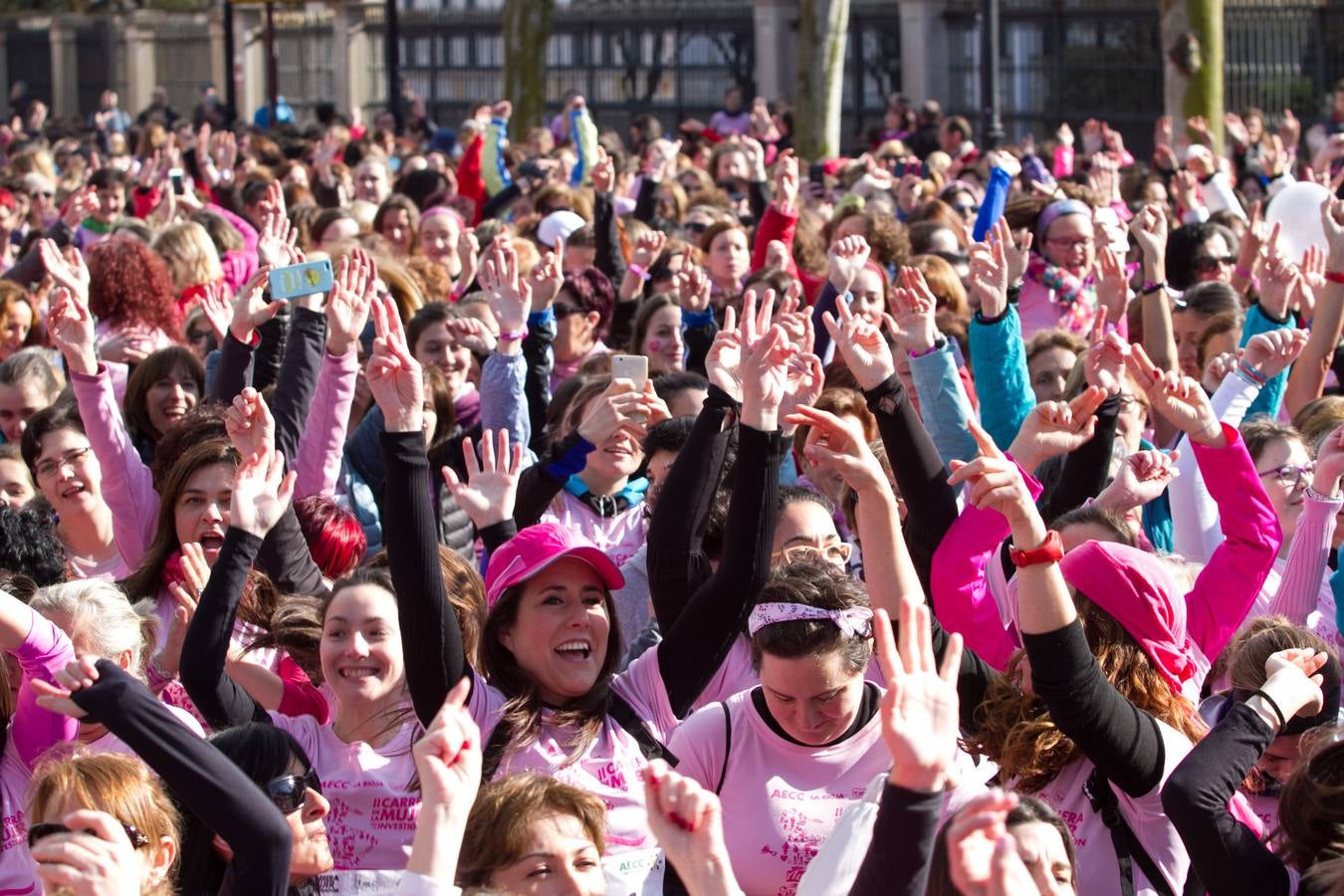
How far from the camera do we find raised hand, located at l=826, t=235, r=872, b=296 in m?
7.26

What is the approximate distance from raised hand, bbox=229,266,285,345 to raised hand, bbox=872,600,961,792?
144 inches

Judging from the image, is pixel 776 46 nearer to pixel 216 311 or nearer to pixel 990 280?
pixel 216 311

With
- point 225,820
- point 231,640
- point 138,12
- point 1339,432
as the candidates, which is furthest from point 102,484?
point 138,12

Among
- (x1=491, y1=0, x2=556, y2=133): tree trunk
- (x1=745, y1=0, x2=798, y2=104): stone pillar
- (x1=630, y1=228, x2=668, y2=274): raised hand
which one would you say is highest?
(x1=745, y1=0, x2=798, y2=104): stone pillar

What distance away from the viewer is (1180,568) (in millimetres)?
4742

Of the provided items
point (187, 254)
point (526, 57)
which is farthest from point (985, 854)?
point (526, 57)

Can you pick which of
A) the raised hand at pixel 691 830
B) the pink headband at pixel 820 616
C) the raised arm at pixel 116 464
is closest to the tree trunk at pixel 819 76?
the raised arm at pixel 116 464

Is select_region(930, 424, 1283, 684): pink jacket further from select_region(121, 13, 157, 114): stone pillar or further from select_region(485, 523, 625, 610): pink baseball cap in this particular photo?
select_region(121, 13, 157, 114): stone pillar

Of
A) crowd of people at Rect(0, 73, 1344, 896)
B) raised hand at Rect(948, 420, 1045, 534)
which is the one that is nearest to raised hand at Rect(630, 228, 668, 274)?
crowd of people at Rect(0, 73, 1344, 896)

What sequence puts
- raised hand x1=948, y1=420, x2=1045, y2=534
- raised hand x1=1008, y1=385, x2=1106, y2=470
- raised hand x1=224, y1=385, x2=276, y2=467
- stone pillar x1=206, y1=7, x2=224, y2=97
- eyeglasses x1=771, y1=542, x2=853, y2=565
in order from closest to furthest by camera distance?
raised hand x1=948, y1=420, x2=1045, y2=534 < eyeglasses x1=771, y1=542, x2=853, y2=565 < raised hand x1=224, y1=385, x2=276, y2=467 < raised hand x1=1008, y1=385, x2=1106, y2=470 < stone pillar x1=206, y1=7, x2=224, y2=97

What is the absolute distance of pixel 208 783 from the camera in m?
3.39

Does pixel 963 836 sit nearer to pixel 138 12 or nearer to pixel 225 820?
pixel 225 820

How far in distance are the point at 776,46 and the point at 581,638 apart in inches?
968

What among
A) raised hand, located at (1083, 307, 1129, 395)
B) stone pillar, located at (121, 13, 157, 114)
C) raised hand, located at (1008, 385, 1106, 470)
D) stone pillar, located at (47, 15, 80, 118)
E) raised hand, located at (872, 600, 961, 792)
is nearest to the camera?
raised hand, located at (872, 600, 961, 792)
